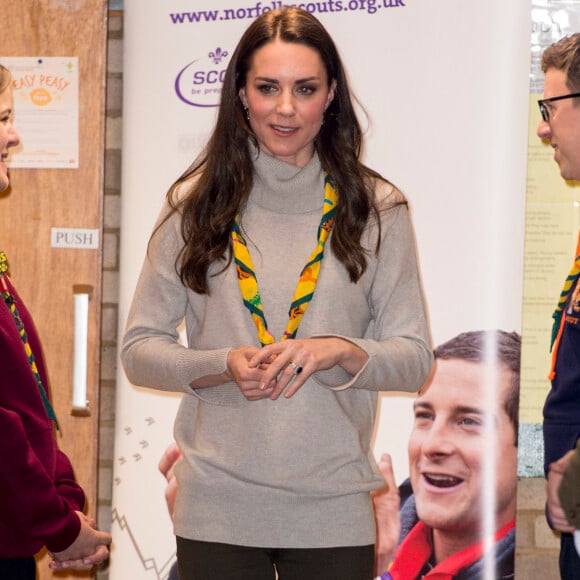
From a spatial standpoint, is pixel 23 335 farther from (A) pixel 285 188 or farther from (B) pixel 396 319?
(B) pixel 396 319

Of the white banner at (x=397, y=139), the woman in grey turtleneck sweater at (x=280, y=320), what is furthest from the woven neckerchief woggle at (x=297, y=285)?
the white banner at (x=397, y=139)

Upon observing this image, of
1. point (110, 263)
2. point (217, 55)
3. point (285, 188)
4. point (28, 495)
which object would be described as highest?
point (217, 55)

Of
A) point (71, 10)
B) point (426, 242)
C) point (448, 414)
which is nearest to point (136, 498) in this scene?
point (448, 414)

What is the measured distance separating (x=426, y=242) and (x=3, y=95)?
1683 mm

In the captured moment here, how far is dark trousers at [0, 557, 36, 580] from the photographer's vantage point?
1.81 m

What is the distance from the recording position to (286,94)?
75.1 inches

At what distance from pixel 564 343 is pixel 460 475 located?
1.27 m

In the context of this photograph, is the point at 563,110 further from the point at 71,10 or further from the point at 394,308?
the point at 71,10

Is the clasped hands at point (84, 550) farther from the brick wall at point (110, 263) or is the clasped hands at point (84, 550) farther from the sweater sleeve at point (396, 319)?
the brick wall at point (110, 263)

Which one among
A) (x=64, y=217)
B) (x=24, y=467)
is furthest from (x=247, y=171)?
(x=64, y=217)

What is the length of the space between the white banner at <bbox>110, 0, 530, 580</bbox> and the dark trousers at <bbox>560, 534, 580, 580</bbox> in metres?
1.18

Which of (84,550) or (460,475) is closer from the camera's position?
(84,550)

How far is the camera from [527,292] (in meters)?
3.36

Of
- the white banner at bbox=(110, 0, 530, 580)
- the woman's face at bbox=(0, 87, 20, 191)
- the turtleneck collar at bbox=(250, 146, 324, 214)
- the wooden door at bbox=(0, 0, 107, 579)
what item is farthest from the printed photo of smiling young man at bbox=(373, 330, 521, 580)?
the woman's face at bbox=(0, 87, 20, 191)
